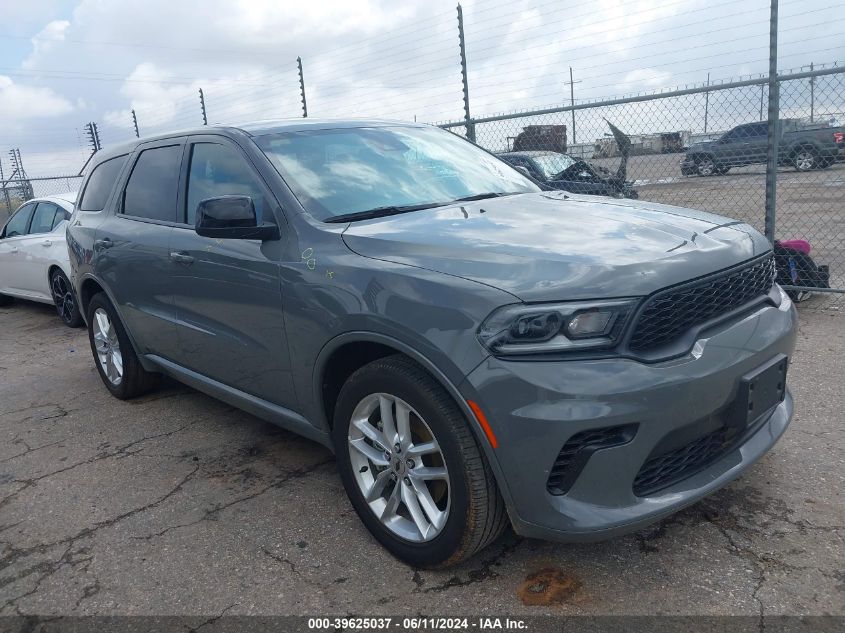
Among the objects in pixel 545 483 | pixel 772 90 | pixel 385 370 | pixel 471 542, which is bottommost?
pixel 471 542

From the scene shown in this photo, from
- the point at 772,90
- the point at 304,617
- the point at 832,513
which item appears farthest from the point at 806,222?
the point at 304,617

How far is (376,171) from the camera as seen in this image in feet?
11.3

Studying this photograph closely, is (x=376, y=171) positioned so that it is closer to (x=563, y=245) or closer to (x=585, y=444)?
(x=563, y=245)

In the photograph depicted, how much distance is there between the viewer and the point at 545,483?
2.26 meters

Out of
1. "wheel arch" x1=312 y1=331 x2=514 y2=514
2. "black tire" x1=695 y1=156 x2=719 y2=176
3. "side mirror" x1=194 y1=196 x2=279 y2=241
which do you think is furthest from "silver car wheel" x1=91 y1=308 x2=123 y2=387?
"black tire" x1=695 y1=156 x2=719 y2=176

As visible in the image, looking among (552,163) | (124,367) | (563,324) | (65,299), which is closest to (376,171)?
(563,324)

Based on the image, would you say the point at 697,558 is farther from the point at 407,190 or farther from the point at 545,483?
the point at 407,190

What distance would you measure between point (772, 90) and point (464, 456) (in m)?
4.98

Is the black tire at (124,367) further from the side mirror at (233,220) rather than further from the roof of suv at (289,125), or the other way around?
the side mirror at (233,220)

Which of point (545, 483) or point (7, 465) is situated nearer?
point (545, 483)

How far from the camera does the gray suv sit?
7.37 feet

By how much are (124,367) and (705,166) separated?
6.56 metres

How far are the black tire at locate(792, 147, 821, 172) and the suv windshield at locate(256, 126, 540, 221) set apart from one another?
4.55 metres

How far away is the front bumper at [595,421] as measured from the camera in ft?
7.16
